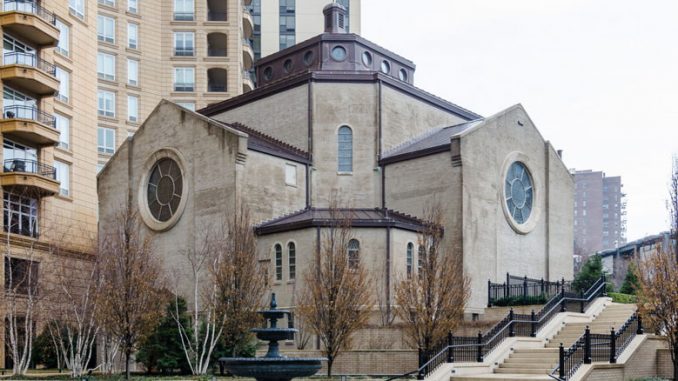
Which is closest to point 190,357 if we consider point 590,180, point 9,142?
point 9,142

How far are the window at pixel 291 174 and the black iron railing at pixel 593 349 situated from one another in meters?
18.9

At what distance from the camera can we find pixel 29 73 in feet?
150

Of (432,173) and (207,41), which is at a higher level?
(207,41)

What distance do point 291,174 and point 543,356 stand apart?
17.9m

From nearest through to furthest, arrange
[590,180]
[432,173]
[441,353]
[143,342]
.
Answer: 1. [441,353]
2. [143,342]
3. [432,173]
4. [590,180]

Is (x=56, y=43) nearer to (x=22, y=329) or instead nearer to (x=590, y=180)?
(x=22, y=329)

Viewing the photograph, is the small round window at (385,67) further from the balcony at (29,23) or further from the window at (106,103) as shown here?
the window at (106,103)

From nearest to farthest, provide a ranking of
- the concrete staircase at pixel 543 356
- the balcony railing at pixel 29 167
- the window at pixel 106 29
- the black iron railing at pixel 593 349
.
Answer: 1. the black iron railing at pixel 593 349
2. the concrete staircase at pixel 543 356
3. the balcony railing at pixel 29 167
4. the window at pixel 106 29

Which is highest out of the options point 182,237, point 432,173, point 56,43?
point 56,43

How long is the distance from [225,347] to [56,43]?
23.1 meters

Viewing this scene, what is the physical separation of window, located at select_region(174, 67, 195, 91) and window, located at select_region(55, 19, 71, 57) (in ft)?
66.4

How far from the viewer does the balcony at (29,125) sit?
148 ft

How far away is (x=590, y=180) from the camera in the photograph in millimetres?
177500

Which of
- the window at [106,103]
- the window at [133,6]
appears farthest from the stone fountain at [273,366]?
the window at [133,6]
